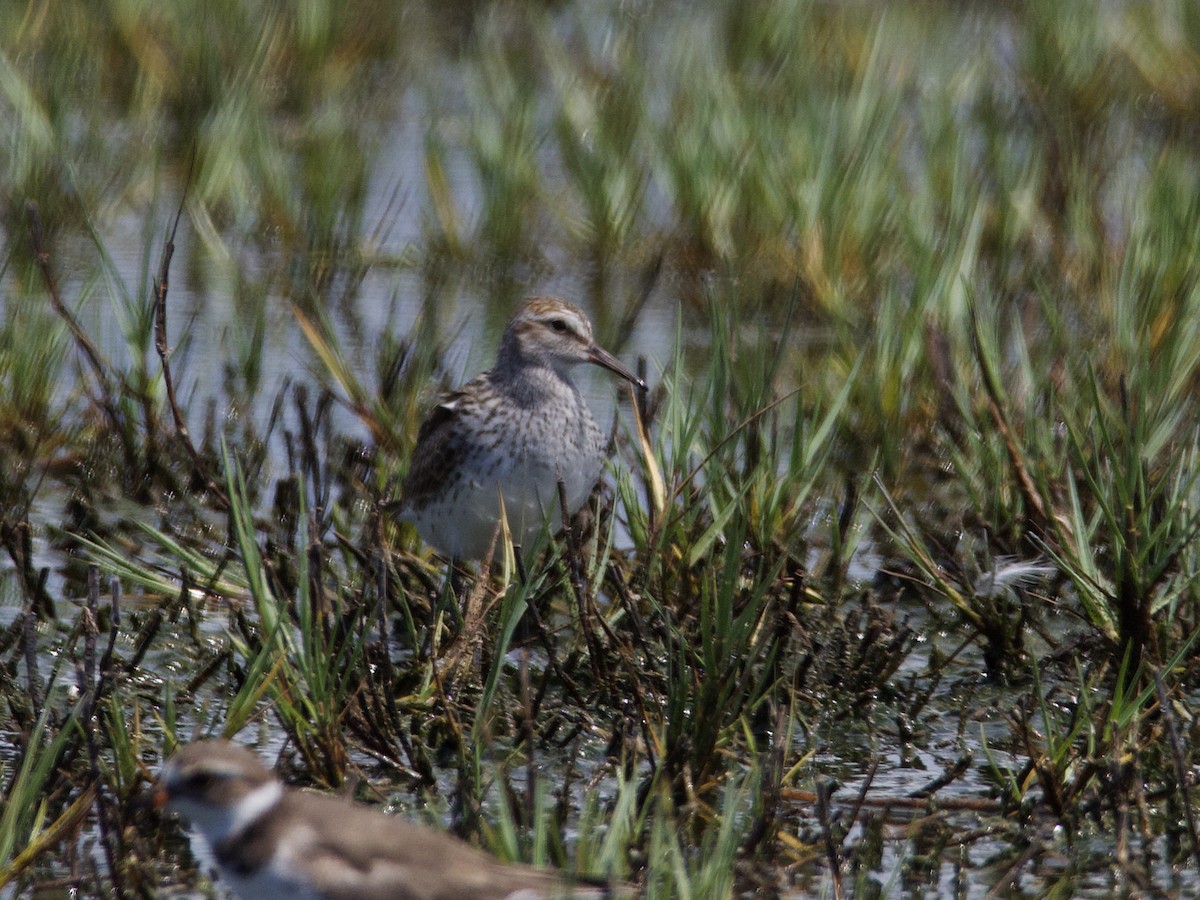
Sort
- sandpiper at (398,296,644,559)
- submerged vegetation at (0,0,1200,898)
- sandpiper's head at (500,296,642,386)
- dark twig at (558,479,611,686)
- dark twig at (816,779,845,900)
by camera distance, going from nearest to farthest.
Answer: dark twig at (816,779,845,900) → submerged vegetation at (0,0,1200,898) → dark twig at (558,479,611,686) → sandpiper at (398,296,644,559) → sandpiper's head at (500,296,642,386)

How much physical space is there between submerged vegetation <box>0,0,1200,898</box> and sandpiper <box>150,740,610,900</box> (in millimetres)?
203

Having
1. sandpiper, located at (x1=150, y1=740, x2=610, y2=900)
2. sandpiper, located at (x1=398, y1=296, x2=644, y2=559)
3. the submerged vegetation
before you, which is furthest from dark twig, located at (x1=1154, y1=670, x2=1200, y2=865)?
sandpiper, located at (x1=398, y1=296, x2=644, y2=559)

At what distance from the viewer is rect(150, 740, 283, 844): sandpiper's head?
126 inches

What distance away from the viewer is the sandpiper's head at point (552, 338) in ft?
19.8

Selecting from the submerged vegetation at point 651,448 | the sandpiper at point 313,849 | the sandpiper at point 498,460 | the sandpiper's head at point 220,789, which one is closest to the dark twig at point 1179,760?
the submerged vegetation at point 651,448

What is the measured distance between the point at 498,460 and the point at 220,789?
8.06 feet

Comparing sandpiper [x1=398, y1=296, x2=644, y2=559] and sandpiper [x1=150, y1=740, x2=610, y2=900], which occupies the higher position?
sandpiper [x1=398, y1=296, x2=644, y2=559]

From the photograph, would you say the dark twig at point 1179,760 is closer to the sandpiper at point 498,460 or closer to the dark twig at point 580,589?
the dark twig at point 580,589

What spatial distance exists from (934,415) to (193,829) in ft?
11.3

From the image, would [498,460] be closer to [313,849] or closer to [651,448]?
[651,448]

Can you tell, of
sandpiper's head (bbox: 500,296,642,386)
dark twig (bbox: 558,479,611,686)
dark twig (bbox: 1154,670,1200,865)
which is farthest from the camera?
sandpiper's head (bbox: 500,296,642,386)

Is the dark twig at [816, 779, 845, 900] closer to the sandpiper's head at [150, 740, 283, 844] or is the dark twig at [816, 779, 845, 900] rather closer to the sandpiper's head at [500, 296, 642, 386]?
the sandpiper's head at [150, 740, 283, 844]

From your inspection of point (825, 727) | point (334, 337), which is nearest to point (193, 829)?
point (825, 727)

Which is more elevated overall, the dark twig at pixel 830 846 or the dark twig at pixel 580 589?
the dark twig at pixel 580 589
